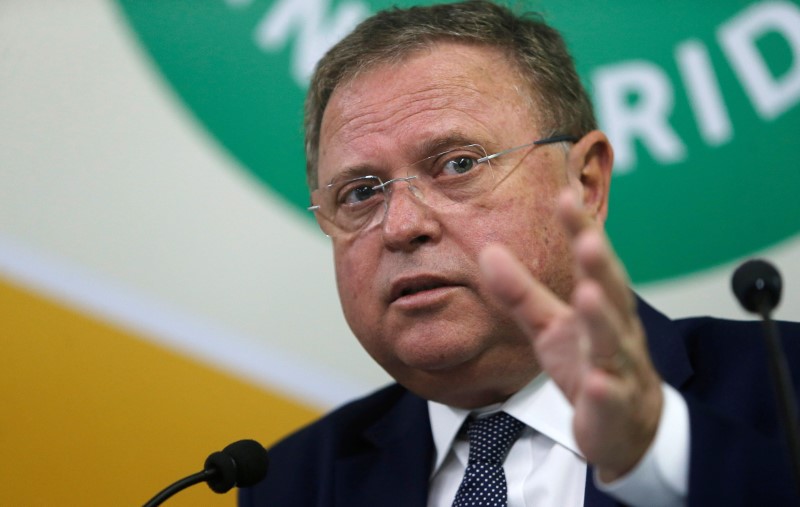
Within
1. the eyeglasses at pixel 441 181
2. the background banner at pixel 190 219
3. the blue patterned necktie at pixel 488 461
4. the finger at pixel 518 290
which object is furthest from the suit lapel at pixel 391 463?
the finger at pixel 518 290

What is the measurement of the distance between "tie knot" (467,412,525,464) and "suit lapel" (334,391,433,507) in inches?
7.0

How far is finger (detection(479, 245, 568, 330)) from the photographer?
1.25m

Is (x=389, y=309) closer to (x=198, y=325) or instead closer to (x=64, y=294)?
(x=198, y=325)

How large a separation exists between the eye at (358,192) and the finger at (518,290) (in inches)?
33.0

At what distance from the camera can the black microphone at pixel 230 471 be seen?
1.75m

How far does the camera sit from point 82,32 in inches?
113

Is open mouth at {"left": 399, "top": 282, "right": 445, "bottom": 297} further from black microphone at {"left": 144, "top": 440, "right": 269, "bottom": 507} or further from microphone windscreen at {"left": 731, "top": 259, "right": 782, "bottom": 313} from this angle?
microphone windscreen at {"left": 731, "top": 259, "right": 782, "bottom": 313}

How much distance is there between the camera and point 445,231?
1.93 metres

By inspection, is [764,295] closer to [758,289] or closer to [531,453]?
[758,289]

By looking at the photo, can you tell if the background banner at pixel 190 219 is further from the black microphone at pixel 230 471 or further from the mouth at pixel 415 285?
the black microphone at pixel 230 471

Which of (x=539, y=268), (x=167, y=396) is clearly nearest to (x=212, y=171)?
(x=167, y=396)

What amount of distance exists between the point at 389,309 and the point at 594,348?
2.69 ft

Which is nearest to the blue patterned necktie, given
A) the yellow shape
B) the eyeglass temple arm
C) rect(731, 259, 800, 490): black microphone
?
the eyeglass temple arm

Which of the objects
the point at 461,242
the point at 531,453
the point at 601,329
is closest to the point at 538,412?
the point at 531,453
